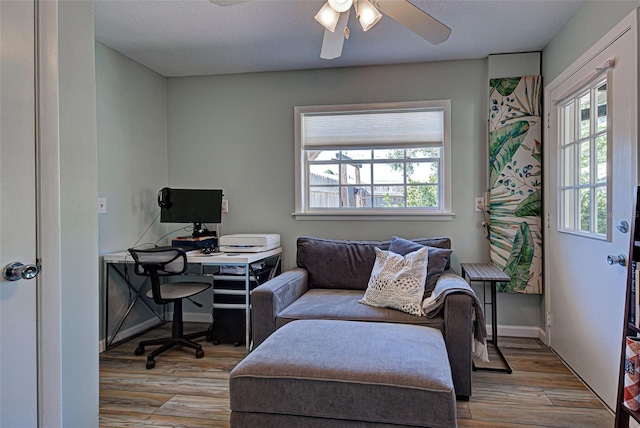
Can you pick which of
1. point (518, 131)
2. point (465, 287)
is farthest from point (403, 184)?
point (465, 287)

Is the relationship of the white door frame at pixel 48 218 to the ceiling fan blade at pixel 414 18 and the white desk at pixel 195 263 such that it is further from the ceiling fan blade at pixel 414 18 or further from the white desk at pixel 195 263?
the white desk at pixel 195 263

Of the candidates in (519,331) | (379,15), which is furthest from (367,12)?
(519,331)

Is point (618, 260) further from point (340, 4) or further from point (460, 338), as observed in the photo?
point (340, 4)

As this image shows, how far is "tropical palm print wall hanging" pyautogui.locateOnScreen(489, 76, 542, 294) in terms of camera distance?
317 centimetres

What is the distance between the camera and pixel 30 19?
1362 millimetres

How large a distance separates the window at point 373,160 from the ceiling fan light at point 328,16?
167 cm

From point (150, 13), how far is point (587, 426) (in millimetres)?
3500

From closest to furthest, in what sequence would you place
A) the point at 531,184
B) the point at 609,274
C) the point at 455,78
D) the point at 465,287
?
the point at 609,274
the point at 465,287
the point at 531,184
the point at 455,78

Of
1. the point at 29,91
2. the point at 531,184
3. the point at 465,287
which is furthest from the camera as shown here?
the point at 531,184

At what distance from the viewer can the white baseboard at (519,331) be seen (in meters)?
3.29

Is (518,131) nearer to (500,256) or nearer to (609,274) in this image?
(500,256)

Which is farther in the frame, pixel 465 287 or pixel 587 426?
pixel 465 287

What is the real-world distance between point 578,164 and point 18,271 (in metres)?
3.02

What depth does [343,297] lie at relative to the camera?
286cm
